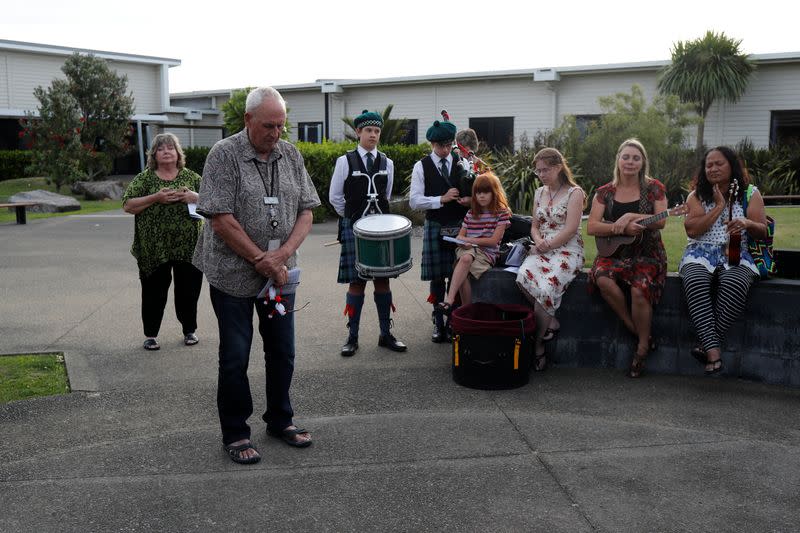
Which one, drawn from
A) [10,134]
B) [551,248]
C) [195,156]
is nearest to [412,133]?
[195,156]

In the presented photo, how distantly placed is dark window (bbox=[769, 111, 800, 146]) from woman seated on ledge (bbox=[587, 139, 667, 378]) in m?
18.1

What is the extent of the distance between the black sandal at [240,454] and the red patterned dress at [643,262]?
118 inches

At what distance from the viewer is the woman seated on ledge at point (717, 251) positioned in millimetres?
5852

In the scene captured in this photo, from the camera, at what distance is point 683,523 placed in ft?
12.5

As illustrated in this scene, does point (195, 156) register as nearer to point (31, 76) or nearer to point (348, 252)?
point (31, 76)

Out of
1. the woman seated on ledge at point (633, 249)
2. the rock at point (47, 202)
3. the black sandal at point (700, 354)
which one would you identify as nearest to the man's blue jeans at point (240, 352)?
the woman seated on ledge at point (633, 249)

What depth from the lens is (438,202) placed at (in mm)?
6910

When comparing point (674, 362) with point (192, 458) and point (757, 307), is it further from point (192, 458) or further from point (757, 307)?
point (192, 458)

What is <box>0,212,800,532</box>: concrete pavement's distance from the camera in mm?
3904

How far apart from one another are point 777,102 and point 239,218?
21.6 m

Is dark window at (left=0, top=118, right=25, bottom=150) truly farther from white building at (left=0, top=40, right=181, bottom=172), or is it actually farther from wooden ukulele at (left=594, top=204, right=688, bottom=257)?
wooden ukulele at (left=594, top=204, right=688, bottom=257)

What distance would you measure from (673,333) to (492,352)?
147cm

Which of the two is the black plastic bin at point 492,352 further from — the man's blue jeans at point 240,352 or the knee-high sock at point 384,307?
the man's blue jeans at point 240,352

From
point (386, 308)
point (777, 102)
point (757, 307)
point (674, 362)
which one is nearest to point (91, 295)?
point (386, 308)
